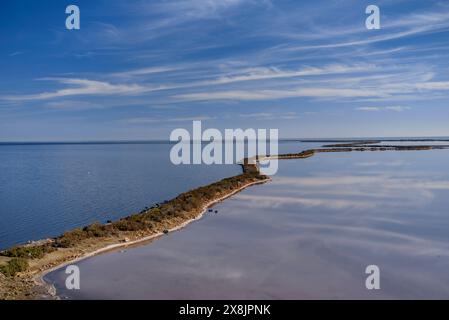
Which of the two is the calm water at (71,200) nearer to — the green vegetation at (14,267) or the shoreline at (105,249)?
the shoreline at (105,249)

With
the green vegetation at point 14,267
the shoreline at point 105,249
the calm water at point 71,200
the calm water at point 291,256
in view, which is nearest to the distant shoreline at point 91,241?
the shoreline at point 105,249

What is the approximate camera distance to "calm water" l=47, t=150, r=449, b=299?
45.8ft

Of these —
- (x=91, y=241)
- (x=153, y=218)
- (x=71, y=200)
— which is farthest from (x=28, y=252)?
(x=71, y=200)

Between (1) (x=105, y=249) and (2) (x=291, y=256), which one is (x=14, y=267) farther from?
(2) (x=291, y=256)

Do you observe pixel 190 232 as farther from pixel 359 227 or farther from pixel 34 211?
pixel 34 211

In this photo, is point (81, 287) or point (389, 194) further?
point (389, 194)

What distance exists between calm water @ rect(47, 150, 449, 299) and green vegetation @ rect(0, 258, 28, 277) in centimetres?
114

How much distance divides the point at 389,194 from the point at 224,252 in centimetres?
1906

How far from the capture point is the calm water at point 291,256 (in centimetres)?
1396

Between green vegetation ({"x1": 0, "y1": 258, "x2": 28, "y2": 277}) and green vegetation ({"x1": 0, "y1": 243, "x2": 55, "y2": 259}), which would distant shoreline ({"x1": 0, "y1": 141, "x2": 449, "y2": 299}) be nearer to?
green vegetation ({"x1": 0, "y1": 243, "x2": 55, "y2": 259})

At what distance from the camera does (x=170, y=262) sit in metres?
17.0

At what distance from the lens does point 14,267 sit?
49.6ft
